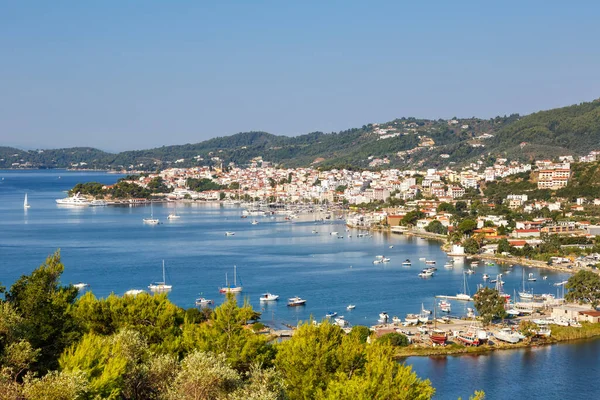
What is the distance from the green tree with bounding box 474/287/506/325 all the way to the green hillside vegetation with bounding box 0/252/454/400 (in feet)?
15.8

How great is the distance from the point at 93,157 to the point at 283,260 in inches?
2706

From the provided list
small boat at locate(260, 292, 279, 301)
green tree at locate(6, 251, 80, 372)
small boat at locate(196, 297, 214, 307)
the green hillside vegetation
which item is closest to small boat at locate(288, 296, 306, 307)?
small boat at locate(260, 292, 279, 301)

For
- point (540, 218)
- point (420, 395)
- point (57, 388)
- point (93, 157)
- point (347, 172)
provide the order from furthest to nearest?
point (93, 157) < point (347, 172) < point (540, 218) < point (420, 395) < point (57, 388)

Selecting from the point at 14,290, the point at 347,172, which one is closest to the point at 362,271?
the point at 14,290

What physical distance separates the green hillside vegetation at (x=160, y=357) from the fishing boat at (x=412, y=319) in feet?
15.0

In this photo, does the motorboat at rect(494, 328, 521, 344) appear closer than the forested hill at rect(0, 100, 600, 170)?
Yes

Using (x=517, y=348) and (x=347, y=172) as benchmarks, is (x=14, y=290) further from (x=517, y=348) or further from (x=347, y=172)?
(x=347, y=172)

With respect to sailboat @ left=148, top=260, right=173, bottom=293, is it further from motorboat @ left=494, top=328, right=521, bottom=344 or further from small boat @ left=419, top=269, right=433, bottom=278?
motorboat @ left=494, top=328, right=521, bottom=344

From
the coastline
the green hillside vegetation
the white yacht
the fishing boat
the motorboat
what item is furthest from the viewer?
the white yacht

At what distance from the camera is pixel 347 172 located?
38.7 metres

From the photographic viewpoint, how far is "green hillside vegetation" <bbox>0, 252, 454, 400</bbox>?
377 cm

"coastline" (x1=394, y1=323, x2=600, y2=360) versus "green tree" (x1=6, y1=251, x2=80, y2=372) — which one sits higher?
"green tree" (x1=6, y1=251, x2=80, y2=372)

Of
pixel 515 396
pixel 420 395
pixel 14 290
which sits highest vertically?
pixel 14 290

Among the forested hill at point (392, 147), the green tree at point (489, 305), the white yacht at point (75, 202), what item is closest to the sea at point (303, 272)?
the green tree at point (489, 305)
